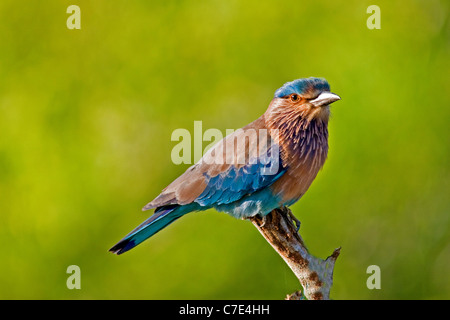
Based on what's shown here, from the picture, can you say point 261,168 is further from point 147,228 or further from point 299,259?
point 147,228

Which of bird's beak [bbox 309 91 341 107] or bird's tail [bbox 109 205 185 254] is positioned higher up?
bird's beak [bbox 309 91 341 107]

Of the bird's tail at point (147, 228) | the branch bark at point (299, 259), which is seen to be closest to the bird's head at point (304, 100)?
the branch bark at point (299, 259)

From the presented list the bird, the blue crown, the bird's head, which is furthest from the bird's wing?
the blue crown

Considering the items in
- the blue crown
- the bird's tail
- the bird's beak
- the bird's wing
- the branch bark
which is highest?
the blue crown

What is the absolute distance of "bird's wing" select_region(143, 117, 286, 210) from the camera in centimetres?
435

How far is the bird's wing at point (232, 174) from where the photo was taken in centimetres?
435

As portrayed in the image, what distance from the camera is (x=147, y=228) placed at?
14.4 feet

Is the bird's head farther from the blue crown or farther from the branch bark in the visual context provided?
the branch bark

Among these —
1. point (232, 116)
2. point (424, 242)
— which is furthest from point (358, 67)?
point (424, 242)

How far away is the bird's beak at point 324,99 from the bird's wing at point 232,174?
1.14 ft

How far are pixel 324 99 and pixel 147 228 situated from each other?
128cm

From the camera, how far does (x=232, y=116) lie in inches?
247

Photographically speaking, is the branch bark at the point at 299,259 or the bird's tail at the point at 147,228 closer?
the branch bark at the point at 299,259

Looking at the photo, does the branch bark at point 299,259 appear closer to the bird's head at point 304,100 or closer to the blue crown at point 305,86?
the bird's head at point 304,100
